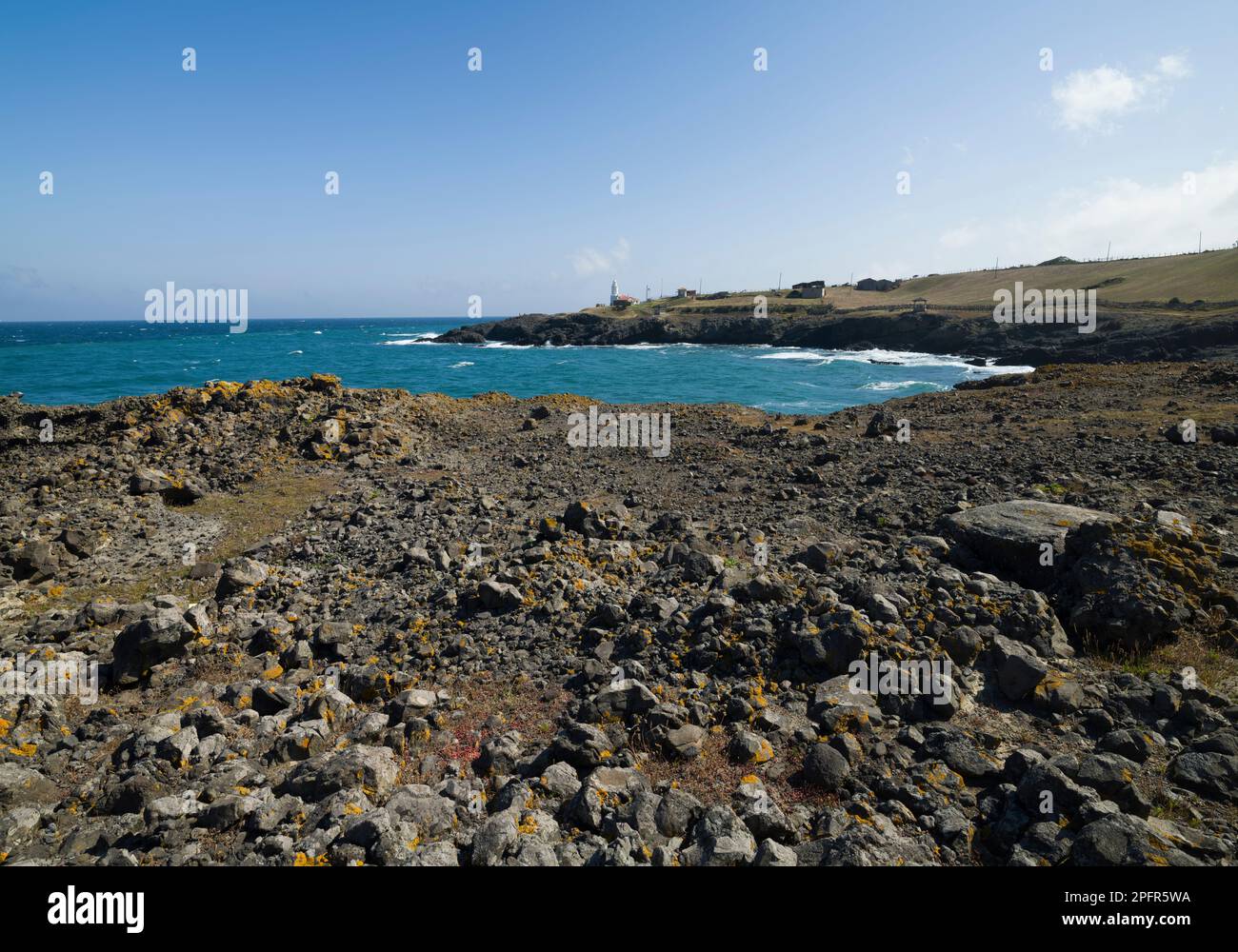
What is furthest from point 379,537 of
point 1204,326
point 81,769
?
point 1204,326

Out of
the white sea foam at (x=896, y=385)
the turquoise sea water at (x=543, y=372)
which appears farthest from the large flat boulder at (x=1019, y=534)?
the white sea foam at (x=896, y=385)

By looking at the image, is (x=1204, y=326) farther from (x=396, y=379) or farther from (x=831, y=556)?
(x=396, y=379)

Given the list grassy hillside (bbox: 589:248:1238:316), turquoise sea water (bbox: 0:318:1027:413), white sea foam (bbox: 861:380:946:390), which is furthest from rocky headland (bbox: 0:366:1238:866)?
grassy hillside (bbox: 589:248:1238:316)

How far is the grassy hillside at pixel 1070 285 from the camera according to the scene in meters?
67.0

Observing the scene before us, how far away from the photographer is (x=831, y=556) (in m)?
9.28

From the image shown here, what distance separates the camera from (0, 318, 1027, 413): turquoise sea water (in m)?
41.3

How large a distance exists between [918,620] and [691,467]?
10.3 m

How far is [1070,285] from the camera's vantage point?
8588 centimetres

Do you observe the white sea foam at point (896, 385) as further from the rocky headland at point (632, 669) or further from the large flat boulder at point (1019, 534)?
the large flat boulder at point (1019, 534)

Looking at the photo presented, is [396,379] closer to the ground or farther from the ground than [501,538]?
farther from the ground

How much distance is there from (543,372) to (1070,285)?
8509cm

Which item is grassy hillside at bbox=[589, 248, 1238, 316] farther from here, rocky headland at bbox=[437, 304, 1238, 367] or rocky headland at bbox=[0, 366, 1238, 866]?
rocky headland at bbox=[0, 366, 1238, 866]
